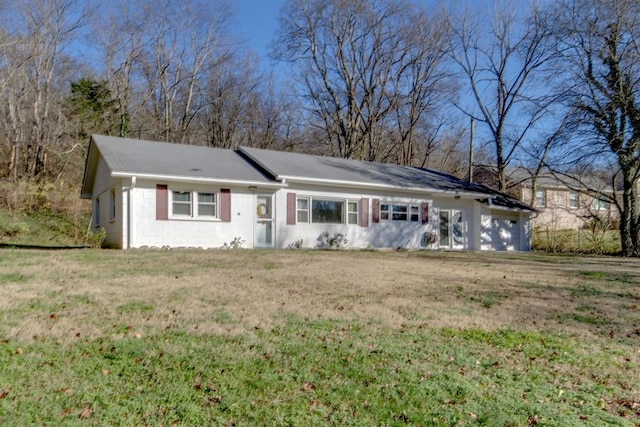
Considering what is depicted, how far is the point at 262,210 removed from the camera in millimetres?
17250

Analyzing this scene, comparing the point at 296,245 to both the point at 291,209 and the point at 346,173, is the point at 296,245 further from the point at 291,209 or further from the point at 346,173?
the point at 346,173

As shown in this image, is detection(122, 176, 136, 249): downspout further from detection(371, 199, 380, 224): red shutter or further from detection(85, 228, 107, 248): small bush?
detection(371, 199, 380, 224): red shutter

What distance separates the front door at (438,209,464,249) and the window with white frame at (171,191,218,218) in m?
10.1

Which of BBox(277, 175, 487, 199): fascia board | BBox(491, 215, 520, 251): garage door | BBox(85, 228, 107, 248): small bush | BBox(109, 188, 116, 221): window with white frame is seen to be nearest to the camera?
BBox(85, 228, 107, 248): small bush

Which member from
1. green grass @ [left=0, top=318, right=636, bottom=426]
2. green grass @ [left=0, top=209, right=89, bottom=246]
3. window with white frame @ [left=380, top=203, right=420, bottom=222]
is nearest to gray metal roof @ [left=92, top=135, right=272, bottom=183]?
window with white frame @ [left=380, top=203, right=420, bottom=222]

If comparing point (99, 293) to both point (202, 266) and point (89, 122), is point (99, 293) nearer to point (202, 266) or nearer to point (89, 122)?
point (202, 266)

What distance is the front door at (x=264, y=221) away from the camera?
56.0 ft

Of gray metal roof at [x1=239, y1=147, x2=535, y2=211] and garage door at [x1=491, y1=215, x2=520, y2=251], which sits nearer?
gray metal roof at [x1=239, y1=147, x2=535, y2=211]

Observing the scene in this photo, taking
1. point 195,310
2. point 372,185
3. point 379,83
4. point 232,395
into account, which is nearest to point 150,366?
point 232,395

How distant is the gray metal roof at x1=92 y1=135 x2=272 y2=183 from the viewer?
1535cm

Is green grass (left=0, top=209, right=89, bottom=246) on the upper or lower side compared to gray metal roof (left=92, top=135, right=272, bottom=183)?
lower

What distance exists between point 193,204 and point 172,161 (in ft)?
6.55

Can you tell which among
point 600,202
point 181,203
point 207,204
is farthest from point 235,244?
point 600,202

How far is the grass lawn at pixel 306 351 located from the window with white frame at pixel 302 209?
854 cm
